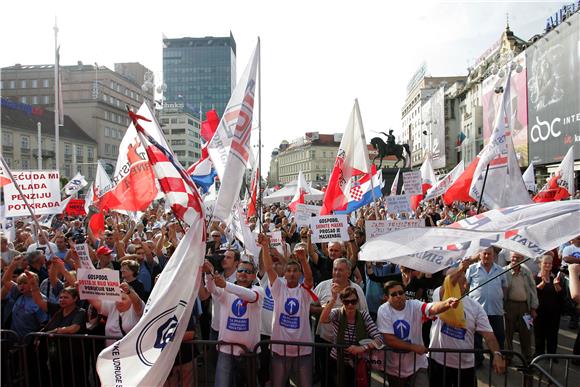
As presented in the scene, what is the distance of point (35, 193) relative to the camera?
854 cm

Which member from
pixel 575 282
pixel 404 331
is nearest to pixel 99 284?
pixel 404 331

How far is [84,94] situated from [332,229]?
8199 centimetres

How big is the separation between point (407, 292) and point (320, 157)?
115 metres

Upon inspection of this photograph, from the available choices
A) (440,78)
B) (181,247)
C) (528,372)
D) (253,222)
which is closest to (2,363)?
(181,247)

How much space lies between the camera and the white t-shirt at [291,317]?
4.58 meters

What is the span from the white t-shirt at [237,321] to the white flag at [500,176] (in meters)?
4.14

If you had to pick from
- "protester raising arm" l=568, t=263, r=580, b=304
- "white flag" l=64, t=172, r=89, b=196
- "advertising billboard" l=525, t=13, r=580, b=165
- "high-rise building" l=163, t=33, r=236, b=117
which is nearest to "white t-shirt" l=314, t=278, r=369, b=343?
"protester raising arm" l=568, t=263, r=580, b=304

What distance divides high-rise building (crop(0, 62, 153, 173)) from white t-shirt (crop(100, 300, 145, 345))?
7512 cm

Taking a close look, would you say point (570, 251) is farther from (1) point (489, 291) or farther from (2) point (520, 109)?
(2) point (520, 109)

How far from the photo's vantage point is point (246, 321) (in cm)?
456

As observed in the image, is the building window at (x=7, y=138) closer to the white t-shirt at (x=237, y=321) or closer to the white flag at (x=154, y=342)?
the white t-shirt at (x=237, y=321)

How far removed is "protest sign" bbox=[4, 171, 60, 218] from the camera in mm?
8172

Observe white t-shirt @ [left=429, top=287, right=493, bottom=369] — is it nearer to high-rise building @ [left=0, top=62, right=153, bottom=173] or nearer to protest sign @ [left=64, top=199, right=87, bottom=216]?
protest sign @ [left=64, top=199, right=87, bottom=216]

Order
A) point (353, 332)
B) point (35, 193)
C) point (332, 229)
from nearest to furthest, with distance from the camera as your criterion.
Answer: point (353, 332), point (332, 229), point (35, 193)
